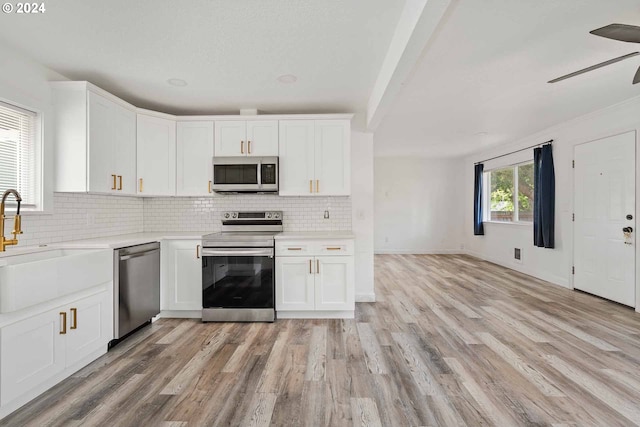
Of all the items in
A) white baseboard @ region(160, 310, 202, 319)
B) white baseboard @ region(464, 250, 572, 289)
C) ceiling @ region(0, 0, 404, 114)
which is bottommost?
white baseboard @ region(160, 310, 202, 319)

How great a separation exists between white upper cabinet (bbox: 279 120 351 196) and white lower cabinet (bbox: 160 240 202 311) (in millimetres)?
1208

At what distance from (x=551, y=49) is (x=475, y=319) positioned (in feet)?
8.56

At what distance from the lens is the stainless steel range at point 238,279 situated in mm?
3482

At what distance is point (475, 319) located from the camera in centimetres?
356

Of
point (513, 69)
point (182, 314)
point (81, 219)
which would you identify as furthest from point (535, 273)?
point (81, 219)

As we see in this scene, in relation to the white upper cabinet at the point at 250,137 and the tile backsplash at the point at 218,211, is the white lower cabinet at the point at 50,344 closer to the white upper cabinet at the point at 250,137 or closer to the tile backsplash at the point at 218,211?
the tile backsplash at the point at 218,211

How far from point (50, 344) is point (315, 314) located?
89.4 inches

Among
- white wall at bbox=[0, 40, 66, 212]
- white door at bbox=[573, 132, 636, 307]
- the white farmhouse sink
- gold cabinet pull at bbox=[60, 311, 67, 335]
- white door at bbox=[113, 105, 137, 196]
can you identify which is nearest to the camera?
the white farmhouse sink

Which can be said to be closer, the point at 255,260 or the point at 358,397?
the point at 358,397

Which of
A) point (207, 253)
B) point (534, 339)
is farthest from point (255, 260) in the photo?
point (534, 339)

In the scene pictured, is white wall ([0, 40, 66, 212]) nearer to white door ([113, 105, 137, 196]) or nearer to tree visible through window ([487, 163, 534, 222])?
white door ([113, 105, 137, 196])

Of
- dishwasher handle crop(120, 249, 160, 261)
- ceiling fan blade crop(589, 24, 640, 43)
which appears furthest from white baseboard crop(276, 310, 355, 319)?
ceiling fan blade crop(589, 24, 640, 43)

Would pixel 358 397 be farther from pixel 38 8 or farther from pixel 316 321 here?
pixel 38 8

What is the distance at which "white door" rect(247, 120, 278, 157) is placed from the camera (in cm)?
385
